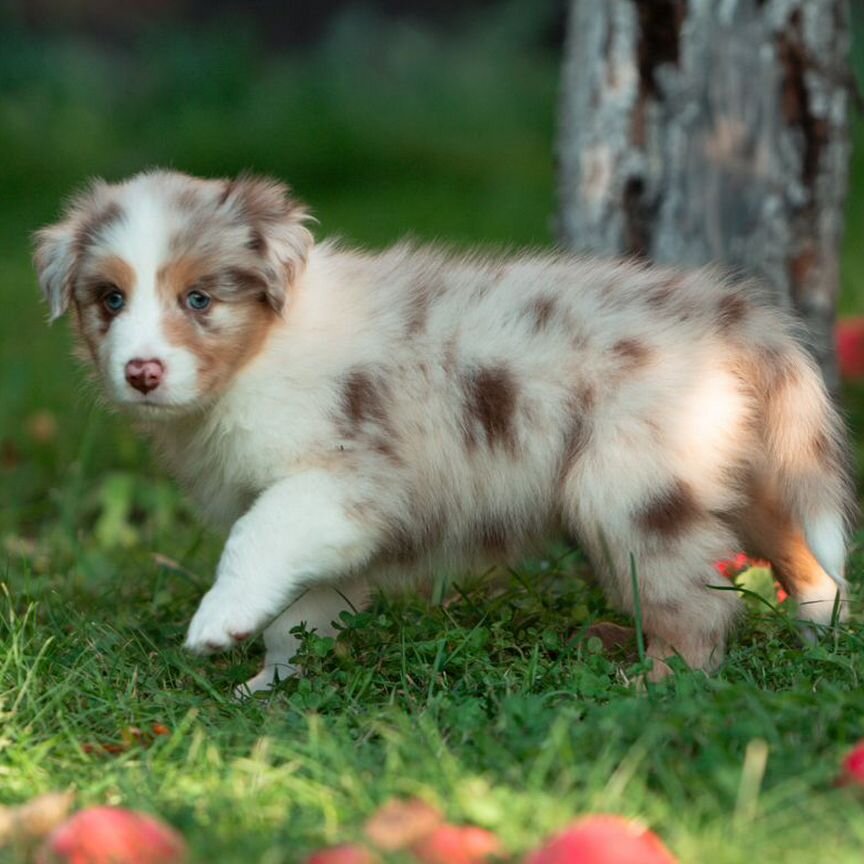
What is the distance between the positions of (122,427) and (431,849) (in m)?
4.36

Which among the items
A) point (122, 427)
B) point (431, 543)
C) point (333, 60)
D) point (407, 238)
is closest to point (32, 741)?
point (431, 543)

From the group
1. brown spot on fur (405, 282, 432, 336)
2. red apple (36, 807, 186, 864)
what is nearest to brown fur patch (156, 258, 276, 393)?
brown spot on fur (405, 282, 432, 336)

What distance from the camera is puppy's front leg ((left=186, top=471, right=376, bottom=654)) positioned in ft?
10.8

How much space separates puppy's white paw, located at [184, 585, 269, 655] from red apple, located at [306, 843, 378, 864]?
1103 mm

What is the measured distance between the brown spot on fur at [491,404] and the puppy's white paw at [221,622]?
0.64m

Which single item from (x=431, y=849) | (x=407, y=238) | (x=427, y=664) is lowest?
(x=427, y=664)

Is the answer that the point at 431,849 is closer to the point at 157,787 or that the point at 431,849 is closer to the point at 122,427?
the point at 157,787

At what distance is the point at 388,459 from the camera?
3.51m

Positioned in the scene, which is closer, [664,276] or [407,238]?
[664,276]

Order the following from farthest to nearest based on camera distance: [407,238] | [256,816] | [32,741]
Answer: [407,238] < [32,741] < [256,816]

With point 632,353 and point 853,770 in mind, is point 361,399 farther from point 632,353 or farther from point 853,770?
point 853,770

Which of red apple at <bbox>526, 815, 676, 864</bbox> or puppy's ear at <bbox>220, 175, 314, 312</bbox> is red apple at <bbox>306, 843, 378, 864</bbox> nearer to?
red apple at <bbox>526, 815, 676, 864</bbox>

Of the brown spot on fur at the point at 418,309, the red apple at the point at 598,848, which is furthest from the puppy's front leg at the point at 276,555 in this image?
the red apple at the point at 598,848

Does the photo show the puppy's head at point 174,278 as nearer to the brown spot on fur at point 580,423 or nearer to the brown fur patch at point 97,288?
the brown fur patch at point 97,288
